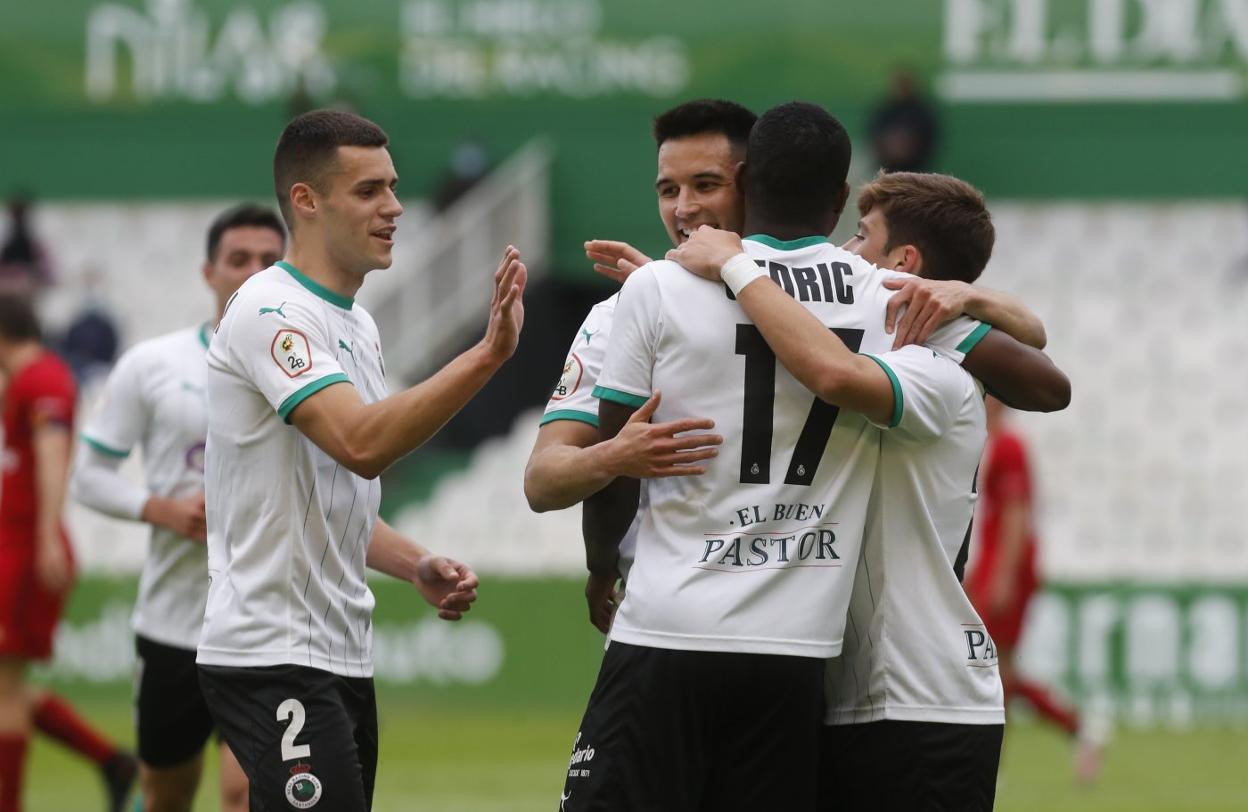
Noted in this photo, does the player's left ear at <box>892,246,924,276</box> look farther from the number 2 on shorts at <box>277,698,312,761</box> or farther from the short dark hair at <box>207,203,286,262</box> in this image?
the short dark hair at <box>207,203,286,262</box>

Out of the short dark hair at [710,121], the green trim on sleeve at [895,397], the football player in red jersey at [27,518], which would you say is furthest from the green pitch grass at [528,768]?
the green trim on sleeve at [895,397]

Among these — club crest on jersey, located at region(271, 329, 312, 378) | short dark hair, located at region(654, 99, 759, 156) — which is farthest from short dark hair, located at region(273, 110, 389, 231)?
short dark hair, located at region(654, 99, 759, 156)

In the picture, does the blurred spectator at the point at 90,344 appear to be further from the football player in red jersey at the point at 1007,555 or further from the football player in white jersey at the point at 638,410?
the football player in white jersey at the point at 638,410

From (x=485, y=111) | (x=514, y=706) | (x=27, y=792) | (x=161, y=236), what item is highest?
(x=485, y=111)

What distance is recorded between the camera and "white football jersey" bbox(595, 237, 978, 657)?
456 centimetres

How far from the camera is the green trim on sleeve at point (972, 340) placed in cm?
479

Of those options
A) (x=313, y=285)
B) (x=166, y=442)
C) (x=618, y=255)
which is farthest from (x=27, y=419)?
(x=618, y=255)

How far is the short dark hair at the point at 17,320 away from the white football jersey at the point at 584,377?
4.63m

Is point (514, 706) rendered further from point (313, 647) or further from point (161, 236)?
point (313, 647)

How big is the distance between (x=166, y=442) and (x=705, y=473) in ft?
10.9

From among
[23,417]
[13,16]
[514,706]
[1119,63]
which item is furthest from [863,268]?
[13,16]

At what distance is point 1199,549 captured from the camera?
16938 millimetres

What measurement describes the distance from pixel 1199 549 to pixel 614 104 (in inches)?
285

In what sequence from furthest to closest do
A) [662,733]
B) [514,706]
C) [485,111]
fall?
[485,111] → [514,706] → [662,733]
